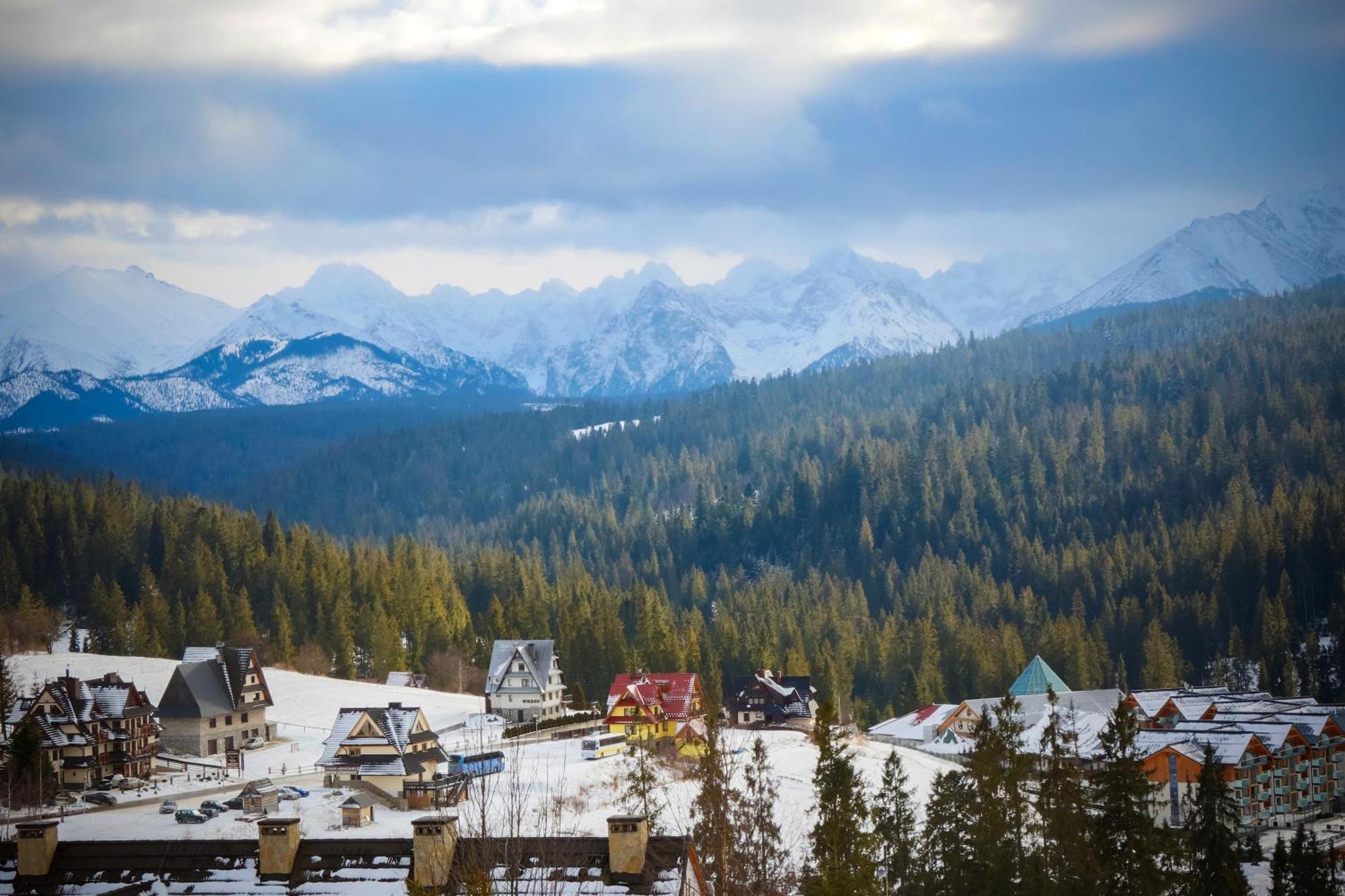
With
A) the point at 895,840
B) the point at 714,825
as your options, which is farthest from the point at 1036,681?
the point at 714,825

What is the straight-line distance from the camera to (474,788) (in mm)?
62344

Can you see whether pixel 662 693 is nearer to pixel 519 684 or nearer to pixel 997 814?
pixel 519 684

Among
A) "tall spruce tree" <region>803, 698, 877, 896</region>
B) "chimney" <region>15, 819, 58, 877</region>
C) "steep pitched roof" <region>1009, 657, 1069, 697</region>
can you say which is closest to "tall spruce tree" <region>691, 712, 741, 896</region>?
"tall spruce tree" <region>803, 698, 877, 896</region>

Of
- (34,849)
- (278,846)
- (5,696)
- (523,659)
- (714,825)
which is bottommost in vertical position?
(714,825)

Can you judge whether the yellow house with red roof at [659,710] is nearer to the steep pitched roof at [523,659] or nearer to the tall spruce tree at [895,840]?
the steep pitched roof at [523,659]

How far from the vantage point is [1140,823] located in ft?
118

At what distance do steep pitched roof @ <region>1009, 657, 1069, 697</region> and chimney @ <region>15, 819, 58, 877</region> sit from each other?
84793 millimetres

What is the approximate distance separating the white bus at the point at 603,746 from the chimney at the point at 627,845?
→ 43.9m

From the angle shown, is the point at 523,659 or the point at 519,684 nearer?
the point at 519,684

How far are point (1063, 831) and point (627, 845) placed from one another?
12288 millimetres

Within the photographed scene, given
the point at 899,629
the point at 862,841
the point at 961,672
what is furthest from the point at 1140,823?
the point at 899,629

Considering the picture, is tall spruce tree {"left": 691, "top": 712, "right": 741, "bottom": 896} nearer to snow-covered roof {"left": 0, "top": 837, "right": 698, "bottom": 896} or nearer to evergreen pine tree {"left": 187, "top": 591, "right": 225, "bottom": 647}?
snow-covered roof {"left": 0, "top": 837, "right": 698, "bottom": 896}

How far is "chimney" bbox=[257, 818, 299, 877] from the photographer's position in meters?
30.2

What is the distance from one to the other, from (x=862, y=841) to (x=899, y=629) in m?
97.8
